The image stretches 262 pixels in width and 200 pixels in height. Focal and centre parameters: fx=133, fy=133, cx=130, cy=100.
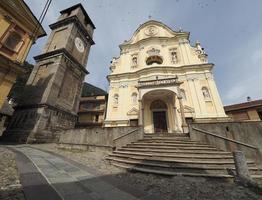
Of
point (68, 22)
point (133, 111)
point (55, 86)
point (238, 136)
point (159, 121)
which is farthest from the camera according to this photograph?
point (68, 22)

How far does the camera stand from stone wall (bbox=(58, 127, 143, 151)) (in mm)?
9508

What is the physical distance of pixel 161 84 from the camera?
576 inches

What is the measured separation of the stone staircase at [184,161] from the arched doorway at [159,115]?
26.2 ft

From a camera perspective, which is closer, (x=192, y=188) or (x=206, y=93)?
(x=192, y=188)

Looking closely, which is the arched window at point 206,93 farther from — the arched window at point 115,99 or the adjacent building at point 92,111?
the adjacent building at point 92,111

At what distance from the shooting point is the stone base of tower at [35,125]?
1319cm

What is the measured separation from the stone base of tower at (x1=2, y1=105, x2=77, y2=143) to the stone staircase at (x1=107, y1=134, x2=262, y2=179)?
9994mm

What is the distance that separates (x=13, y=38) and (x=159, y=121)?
1644cm

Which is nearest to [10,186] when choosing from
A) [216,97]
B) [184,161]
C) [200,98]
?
[184,161]

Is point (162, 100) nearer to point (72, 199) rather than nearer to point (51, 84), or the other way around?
point (51, 84)

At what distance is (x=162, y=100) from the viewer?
16953 mm

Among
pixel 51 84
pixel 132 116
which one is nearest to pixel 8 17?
pixel 51 84

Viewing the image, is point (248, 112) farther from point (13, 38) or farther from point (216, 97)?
point (13, 38)

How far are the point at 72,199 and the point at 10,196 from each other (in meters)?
1.15
